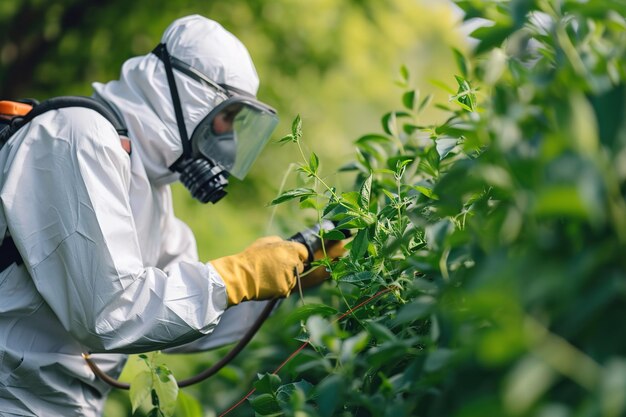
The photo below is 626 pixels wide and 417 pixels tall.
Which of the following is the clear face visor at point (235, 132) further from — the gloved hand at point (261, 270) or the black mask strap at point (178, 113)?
the gloved hand at point (261, 270)

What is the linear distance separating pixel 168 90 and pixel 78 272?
0.76 metres

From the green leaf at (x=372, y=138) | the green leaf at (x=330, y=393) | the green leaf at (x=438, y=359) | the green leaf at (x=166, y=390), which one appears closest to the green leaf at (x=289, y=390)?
the green leaf at (x=330, y=393)

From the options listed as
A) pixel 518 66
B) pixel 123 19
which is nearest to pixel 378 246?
pixel 518 66

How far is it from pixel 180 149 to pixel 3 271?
2.20 feet

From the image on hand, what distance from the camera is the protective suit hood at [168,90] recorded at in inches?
100

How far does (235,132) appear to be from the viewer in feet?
9.41

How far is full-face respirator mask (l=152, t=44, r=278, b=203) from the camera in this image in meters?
2.62

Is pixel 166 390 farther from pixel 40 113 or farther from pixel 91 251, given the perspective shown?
pixel 40 113

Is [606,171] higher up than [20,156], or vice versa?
[606,171]

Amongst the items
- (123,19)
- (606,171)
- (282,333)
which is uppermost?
(606,171)

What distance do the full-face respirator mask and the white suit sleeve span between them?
0.40 meters

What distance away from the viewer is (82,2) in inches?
289

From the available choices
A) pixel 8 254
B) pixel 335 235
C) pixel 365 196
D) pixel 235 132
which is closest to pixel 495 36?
pixel 365 196

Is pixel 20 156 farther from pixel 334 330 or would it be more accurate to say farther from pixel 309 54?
pixel 309 54
